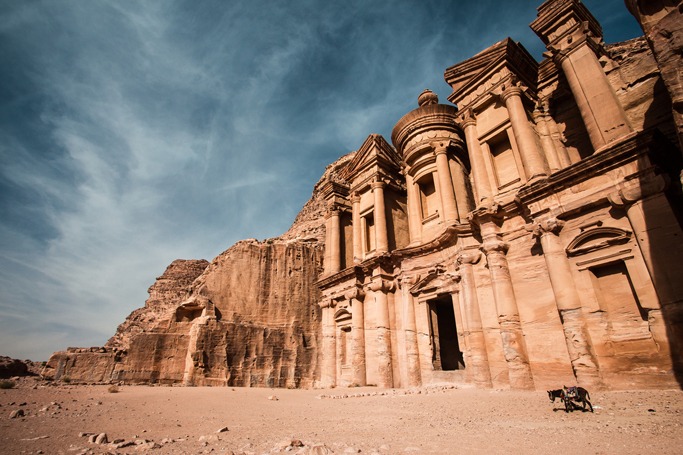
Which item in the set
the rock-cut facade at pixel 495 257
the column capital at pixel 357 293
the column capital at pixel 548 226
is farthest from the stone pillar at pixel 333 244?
the column capital at pixel 548 226

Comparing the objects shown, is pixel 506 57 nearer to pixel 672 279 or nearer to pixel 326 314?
pixel 672 279

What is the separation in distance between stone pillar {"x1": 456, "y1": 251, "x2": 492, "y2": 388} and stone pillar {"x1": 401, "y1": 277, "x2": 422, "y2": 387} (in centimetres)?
281

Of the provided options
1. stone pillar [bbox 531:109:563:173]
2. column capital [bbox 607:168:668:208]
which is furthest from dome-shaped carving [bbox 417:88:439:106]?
column capital [bbox 607:168:668:208]

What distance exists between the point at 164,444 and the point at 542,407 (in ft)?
22.2

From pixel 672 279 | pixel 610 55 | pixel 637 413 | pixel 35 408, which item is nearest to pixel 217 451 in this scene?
pixel 637 413

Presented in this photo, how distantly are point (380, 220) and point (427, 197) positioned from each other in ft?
9.46

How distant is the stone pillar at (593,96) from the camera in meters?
10.0

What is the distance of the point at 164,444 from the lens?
15.9 ft

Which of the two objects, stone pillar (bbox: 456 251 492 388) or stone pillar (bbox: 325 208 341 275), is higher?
stone pillar (bbox: 325 208 341 275)

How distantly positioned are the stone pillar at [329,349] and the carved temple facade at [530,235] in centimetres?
11

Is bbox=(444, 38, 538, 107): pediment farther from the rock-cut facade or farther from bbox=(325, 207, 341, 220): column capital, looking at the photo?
bbox=(325, 207, 341, 220): column capital

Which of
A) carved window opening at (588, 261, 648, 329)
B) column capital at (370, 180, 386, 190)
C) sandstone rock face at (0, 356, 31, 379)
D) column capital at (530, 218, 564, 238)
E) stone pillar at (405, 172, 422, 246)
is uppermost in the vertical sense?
column capital at (370, 180, 386, 190)

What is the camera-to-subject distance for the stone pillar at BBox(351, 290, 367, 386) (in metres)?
16.2

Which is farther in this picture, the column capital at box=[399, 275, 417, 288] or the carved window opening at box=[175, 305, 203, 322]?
the carved window opening at box=[175, 305, 203, 322]
